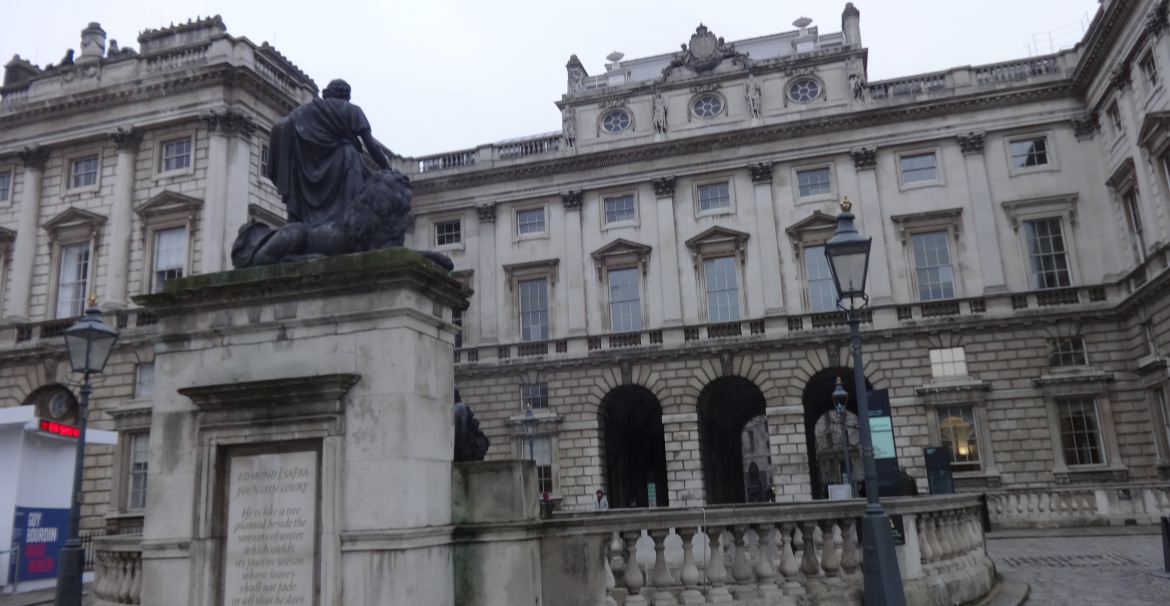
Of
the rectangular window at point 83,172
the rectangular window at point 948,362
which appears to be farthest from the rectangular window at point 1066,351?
the rectangular window at point 83,172

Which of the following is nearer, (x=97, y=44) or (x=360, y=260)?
(x=360, y=260)

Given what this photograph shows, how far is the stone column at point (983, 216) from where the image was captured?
32.1 m

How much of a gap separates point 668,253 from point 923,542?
2697 cm

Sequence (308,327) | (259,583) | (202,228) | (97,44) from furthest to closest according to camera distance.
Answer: (97,44)
(202,228)
(308,327)
(259,583)

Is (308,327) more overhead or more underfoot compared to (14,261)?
more underfoot

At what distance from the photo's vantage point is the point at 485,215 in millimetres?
38031

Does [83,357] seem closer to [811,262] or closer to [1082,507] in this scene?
[1082,507]

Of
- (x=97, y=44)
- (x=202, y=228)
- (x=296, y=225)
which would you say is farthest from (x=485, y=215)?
(x=296, y=225)

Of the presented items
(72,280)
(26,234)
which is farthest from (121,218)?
(26,234)

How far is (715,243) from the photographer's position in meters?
35.0

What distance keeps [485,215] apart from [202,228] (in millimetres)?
12051

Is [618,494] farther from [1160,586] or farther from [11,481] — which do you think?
[1160,586]

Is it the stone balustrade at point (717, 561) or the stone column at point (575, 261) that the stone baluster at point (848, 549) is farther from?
the stone column at point (575, 261)

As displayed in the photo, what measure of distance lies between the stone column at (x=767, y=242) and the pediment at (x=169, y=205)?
2081cm
